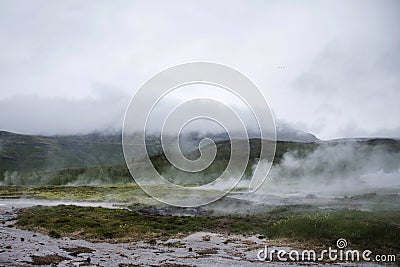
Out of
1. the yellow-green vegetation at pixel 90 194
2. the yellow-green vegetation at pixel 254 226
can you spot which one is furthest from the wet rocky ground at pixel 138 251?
the yellow-green vegetation at pixel 90 194

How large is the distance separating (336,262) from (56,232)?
28.6m

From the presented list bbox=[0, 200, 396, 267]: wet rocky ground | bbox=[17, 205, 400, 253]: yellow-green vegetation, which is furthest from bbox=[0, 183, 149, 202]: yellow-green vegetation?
bbox=[0, 200, 396, 267]: wet rocky ground

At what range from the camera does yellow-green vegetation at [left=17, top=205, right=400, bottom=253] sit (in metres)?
32.1

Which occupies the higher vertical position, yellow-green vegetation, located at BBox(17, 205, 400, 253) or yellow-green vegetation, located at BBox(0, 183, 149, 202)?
yellow-green vegetation, located at BBox(17, 205, 400, 253)

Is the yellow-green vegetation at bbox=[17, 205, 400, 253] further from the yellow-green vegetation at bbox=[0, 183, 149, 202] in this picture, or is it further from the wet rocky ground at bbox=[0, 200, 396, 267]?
the yellow-green vegetation at bbox=[0, 183, 149, 202]

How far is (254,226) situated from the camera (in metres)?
43.4

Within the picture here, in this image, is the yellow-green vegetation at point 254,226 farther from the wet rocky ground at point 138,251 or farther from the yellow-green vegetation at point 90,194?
the yellow-green vegetation at point 90,194

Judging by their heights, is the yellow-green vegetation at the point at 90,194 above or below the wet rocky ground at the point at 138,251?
below

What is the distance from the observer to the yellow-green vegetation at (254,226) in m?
32.1

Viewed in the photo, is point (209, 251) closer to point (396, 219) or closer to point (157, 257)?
point (157, 257)

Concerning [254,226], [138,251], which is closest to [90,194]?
[254,226]

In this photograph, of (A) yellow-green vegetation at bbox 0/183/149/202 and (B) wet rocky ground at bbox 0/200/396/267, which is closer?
(B) wet rocky ground at bbox 0/200/396/267

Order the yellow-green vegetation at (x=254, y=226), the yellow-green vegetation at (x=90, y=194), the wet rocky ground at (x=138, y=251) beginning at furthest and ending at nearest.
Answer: the yellow-green vegetation at (x=90, y=194), the yellow-green vegetation at (x=254, y=226), the wet rocky ground at (x=138, y=251)

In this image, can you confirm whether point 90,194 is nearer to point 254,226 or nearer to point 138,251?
point 254,226
